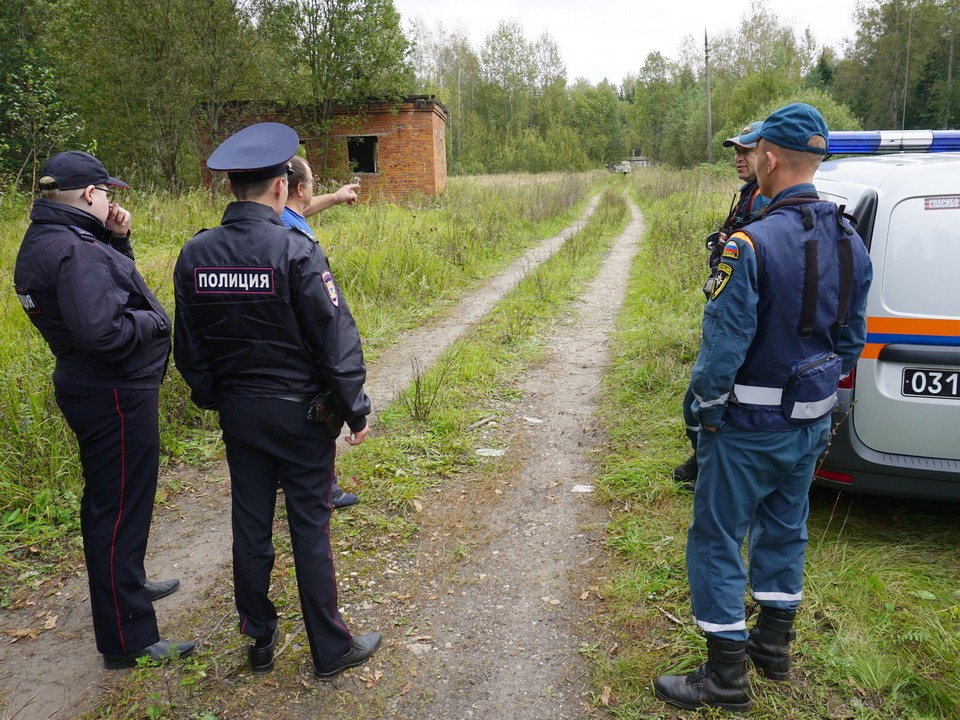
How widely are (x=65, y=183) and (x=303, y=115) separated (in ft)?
64.3

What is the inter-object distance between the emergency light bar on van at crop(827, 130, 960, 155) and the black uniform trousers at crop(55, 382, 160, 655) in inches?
169

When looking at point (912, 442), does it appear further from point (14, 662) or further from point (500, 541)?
point (14, 662)

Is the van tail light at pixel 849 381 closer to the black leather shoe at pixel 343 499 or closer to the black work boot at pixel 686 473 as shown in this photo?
the black work boot at pixel 686 473

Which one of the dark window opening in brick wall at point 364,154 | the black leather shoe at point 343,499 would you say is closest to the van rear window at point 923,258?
the black leather shoe at point 343,499

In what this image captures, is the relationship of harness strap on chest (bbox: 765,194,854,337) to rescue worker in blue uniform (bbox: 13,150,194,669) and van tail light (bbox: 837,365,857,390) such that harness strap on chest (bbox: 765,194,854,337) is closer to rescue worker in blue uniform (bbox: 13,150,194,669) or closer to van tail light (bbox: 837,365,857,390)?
van tail light (bbox: 837,365,857,390)

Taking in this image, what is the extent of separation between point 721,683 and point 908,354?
6.00 ft

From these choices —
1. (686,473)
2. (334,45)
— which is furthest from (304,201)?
(334,45)

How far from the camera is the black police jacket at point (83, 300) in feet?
8.52

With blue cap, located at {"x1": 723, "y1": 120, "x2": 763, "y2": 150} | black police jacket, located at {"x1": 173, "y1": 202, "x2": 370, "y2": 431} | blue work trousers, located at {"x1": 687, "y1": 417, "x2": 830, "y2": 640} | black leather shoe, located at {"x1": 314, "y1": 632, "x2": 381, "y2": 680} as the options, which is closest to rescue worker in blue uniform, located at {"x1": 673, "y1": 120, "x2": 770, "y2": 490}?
blue cap, located at {"x1": 723, "y1": 120, "x2": 763, "y2": 150}

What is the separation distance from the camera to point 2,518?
3898mm

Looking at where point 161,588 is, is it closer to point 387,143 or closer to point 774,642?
point 774,642

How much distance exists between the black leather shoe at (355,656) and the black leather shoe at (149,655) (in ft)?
2.04

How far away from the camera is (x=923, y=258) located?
125 inches

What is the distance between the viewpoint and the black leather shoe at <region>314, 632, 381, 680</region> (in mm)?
2725
